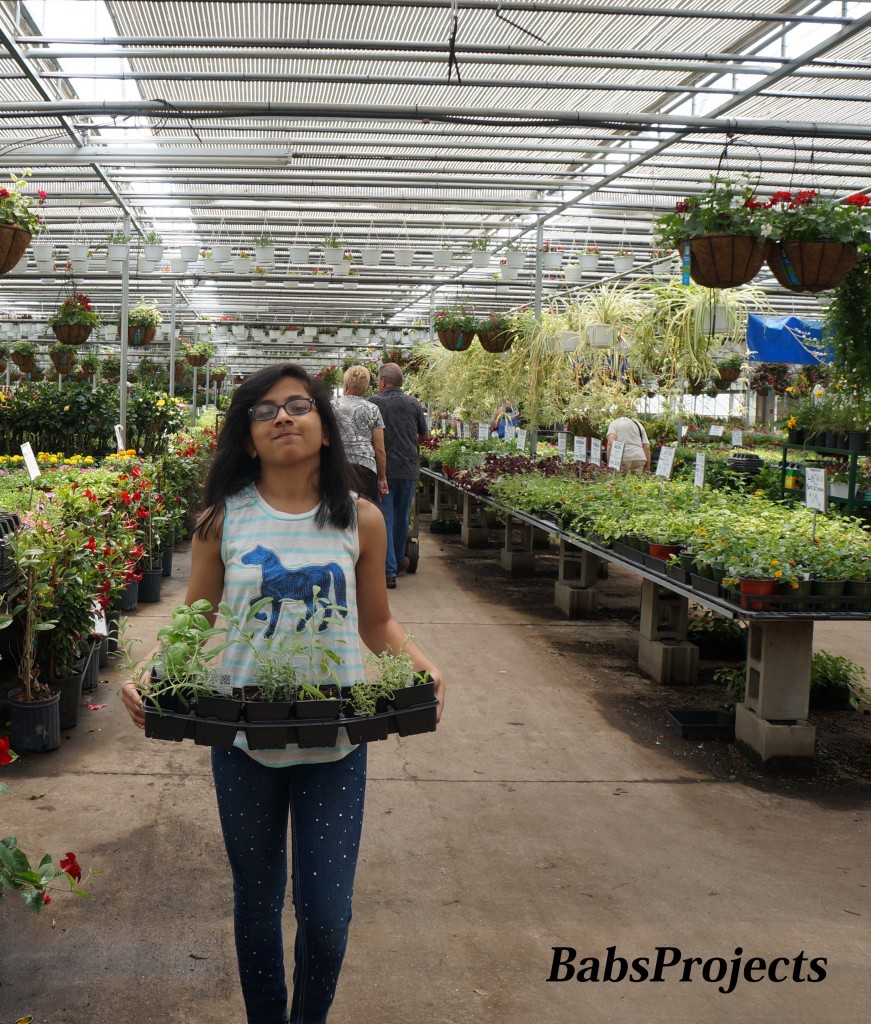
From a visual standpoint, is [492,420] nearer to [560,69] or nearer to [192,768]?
[560,69]

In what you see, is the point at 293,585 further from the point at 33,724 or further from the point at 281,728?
the point at 33,724

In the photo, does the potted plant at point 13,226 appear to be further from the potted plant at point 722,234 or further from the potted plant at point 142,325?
the potted plant at point 142,325

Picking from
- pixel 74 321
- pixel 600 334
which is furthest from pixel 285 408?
pixel 74 321

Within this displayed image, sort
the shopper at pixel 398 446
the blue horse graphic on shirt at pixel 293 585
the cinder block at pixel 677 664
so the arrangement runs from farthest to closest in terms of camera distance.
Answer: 1. the shopper at pixel 398 446
2. the cinder block at pixel 677 664
3. the blue horse graphic on shirt at pixel 293 585

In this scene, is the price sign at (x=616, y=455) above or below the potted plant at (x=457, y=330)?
below

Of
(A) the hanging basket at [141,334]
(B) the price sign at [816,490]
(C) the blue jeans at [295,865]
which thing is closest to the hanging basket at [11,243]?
(B) the price sign at [816,490]

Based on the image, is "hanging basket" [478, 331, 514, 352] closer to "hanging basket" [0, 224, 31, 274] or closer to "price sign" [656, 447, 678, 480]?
"price sign" [656, 447, 678, 480]

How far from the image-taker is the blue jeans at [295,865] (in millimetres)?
1871

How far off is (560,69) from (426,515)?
835cm

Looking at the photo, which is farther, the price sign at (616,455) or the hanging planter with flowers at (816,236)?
the price sign at (616,455)

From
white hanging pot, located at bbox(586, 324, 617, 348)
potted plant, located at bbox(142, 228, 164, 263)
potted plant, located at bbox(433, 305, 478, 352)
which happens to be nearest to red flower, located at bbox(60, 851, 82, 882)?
white hanging pot, located at bbox(586, 324, 617, 348)

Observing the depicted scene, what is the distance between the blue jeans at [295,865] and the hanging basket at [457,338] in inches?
382

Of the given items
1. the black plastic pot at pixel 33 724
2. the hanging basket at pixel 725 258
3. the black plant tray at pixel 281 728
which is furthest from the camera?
the hanging basket at pixel 725 258

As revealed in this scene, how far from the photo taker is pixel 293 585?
6.45 ft
